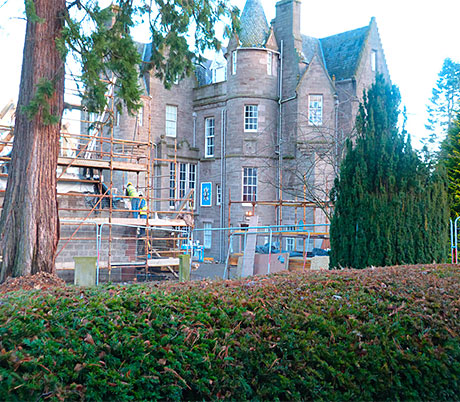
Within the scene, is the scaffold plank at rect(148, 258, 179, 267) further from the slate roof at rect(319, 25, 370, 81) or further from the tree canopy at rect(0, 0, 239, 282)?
the slate roof at rect(319, 25, 370, 81)

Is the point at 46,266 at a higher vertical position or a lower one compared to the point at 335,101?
lower

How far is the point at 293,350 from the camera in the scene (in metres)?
4.01

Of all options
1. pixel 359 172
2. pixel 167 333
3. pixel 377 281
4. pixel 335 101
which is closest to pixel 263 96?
pixel 335 101

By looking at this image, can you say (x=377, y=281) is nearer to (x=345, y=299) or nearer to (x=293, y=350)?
(x=345, y=299)

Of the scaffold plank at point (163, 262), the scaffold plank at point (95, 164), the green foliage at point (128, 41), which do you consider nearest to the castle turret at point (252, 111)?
the scaffold plank at point (163, 262)

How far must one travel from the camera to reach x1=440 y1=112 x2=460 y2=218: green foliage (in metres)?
15.3

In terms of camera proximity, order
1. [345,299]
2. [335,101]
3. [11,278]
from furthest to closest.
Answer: [335,101]
[11,278]
[345,299]

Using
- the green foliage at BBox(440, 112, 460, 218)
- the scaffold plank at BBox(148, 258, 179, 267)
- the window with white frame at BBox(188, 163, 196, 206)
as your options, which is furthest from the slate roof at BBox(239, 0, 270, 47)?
the scaffold plank at BBox(148, 258, 179, 267)

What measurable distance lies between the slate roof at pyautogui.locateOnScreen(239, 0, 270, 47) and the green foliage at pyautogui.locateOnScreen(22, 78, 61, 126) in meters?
22.3

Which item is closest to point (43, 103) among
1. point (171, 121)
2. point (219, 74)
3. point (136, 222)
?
point (136, 222)

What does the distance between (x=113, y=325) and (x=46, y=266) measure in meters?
6.65

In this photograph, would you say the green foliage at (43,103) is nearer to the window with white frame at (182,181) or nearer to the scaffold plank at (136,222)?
the scaffold plank at (136,222)

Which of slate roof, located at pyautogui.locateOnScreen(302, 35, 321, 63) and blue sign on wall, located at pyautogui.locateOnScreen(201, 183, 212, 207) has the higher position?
slate roof, located at pyautogui.locateOnScreen(302, 35, 321, 63)

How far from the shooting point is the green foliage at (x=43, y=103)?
938 cm
